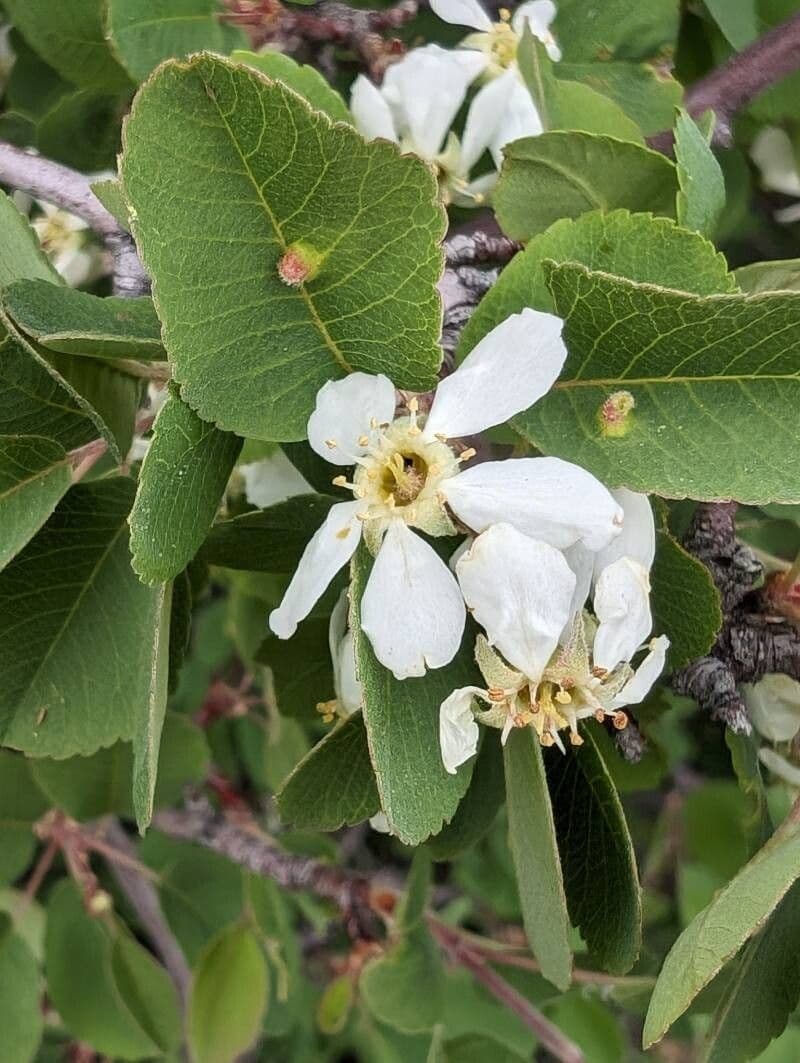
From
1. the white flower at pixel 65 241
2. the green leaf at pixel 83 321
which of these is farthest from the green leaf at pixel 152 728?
the white flower at pixel 65 241

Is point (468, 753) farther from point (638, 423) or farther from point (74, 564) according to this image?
point (74, 564)

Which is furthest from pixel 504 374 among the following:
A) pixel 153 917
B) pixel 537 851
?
pixel 153 917

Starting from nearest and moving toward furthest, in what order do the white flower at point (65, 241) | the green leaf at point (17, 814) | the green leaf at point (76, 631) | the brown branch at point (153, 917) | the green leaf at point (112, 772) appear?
the green leaf at point (76, 631) < the white flower at point (65, 241) < the green leaf at point (112, 772) < the green leaf at point (17, 814) < the brown branch at point (153, 917)

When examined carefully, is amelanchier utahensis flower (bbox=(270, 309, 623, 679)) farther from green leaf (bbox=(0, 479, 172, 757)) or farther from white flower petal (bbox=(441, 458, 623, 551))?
green leaf (bbox=(0, 479, 172, 757))

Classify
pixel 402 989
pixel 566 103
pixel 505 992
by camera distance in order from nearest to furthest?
pixel 566 103 < pixel 402 989 < pixel 505 992

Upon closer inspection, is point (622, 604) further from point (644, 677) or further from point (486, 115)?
point (486, 115)

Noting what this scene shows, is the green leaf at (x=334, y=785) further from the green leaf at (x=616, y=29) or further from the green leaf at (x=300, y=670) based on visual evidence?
the green leaf at (x=616, y=29)

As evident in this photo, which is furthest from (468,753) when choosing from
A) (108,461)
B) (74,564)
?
(108,461)
